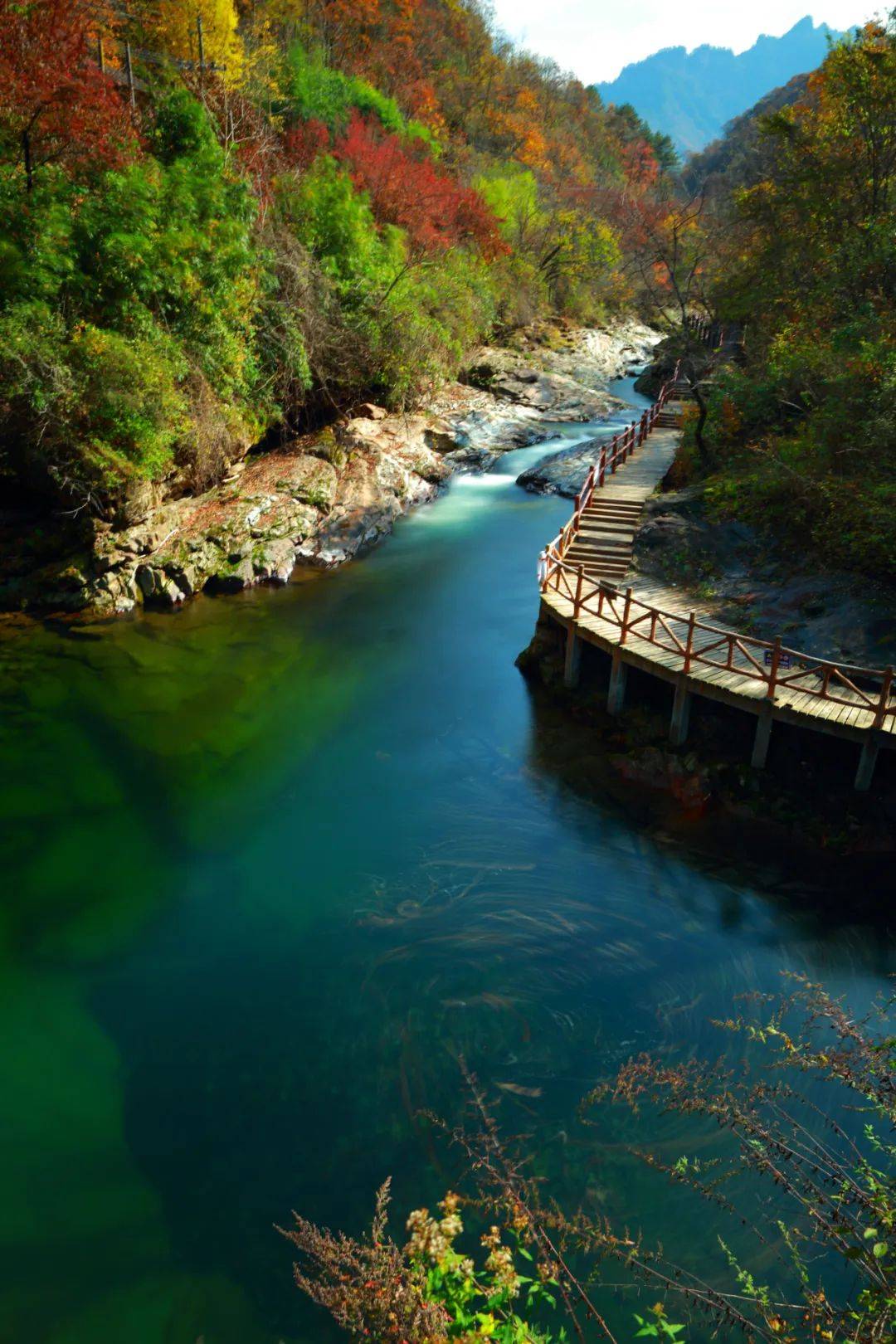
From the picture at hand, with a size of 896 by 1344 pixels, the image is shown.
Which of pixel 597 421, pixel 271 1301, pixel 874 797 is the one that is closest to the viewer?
pixel 271 1301

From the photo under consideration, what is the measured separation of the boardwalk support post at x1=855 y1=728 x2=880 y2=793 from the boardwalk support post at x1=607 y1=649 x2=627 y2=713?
4.53 metres

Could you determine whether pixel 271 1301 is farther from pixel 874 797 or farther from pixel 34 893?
pixel 874 797

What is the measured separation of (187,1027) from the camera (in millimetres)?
10406

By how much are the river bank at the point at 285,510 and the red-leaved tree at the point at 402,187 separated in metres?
7.75

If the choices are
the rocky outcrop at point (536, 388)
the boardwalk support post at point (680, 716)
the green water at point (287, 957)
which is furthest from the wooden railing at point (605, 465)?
the rocky outcrop at point (536, 388)

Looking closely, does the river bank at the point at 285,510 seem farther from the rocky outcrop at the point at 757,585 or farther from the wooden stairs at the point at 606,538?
the rocky outcrop at the point at 757,585

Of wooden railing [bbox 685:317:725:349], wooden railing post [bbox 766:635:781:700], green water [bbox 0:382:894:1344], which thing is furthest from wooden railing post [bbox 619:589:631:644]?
wooden railing [bbox 685:317:725:349]

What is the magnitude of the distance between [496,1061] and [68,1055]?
533cm

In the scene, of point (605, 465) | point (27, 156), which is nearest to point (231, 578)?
point (27, 156)

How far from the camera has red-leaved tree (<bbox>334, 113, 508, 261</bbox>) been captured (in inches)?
1464

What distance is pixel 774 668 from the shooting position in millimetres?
13539

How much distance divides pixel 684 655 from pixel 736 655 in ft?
4.01

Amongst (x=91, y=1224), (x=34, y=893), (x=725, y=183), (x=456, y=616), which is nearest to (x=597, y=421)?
(x=456, y=616)

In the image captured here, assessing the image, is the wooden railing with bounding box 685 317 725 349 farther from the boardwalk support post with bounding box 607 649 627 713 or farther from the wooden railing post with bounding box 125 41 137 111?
the boardwalk support post with bounding box 607 649 627 713
